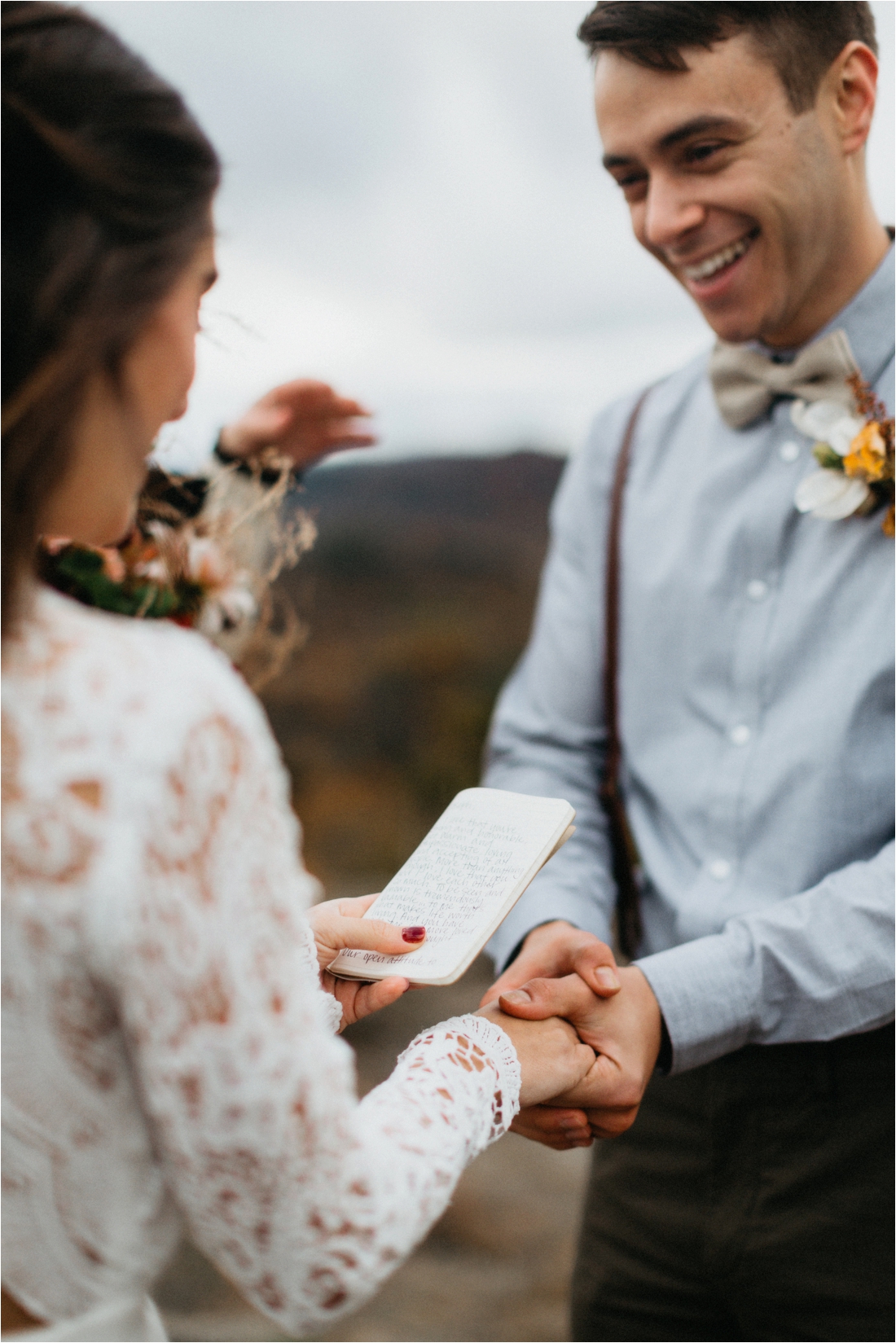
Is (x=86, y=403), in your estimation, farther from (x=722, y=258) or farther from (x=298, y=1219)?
(x=722, y=258)

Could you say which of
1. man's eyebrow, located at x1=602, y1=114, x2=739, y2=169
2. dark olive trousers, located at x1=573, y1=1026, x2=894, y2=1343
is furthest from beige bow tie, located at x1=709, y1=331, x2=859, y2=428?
dark olive trousers, located at x1=573, y1=1026, x2=894, y2=1343

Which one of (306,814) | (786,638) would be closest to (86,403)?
(786,638)

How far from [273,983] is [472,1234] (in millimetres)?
3427

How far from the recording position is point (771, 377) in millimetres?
1730

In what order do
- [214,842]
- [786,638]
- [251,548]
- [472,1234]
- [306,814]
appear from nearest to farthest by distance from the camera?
[214,842] < [786,638] < [251,548] < [472,1234] < [306,814]

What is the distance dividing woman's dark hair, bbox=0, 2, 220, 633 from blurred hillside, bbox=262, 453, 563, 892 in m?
5.50

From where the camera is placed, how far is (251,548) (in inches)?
80.7

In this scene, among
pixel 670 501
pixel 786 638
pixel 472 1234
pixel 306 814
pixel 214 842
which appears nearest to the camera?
pixel 214 842

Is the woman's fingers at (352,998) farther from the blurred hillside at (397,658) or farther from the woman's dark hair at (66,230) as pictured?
the blurred hillside at (397,658)

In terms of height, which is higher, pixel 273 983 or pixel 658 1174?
pixel 273 983

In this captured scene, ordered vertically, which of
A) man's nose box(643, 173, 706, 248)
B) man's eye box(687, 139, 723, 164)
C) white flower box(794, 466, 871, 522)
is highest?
man's eye box(687, 139, 723, 164)

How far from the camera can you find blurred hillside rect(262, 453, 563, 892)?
22.1ft

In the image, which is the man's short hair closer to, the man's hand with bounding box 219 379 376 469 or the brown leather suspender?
the brown leather suspender

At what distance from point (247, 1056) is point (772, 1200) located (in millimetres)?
1144
